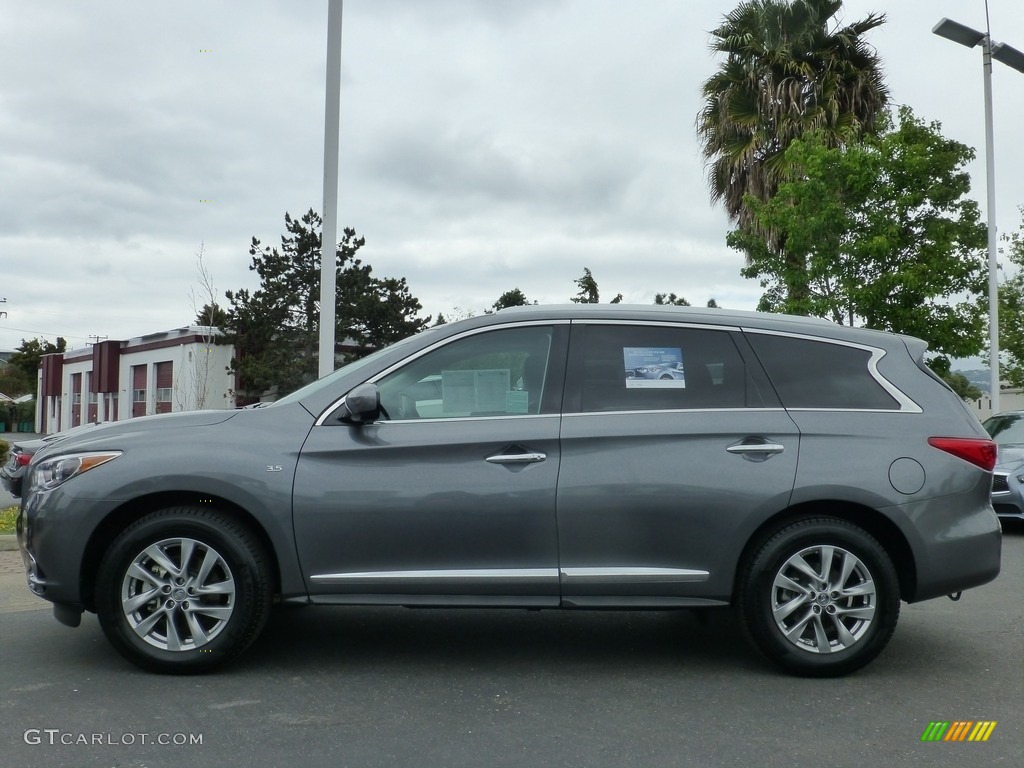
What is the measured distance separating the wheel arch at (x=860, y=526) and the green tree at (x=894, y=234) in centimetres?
1529

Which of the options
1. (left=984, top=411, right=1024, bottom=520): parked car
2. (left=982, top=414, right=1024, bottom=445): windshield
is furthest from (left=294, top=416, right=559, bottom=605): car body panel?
(left=982, top=414, right=1024, bottom=445): windshield

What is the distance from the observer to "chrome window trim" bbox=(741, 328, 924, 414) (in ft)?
16.3

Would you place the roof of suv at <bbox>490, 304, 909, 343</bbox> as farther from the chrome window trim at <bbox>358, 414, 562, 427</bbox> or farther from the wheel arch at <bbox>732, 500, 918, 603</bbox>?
the wheel arch at <bbox>732, 500, 918, 603</bbox>

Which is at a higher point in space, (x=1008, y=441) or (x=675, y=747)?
(x=1008, y=441)

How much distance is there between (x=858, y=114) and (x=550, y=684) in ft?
77.4

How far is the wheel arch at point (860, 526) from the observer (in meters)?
4.84

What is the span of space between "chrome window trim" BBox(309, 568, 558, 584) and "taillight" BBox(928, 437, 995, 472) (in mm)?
1926

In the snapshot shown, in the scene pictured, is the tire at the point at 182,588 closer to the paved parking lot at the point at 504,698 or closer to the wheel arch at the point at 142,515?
the wheel arch at the point at 142,515

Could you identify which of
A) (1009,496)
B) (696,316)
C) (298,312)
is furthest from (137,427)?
(298,312)

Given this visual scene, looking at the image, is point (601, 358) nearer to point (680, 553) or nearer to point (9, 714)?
point (680, 553)

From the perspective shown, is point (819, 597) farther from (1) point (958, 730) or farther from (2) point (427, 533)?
(2) point (427, 533)

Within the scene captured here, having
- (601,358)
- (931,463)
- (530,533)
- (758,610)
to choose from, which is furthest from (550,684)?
(931,463)

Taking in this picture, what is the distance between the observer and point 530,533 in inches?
186

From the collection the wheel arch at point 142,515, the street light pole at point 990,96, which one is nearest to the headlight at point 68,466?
the wheel arch at point 142,515
